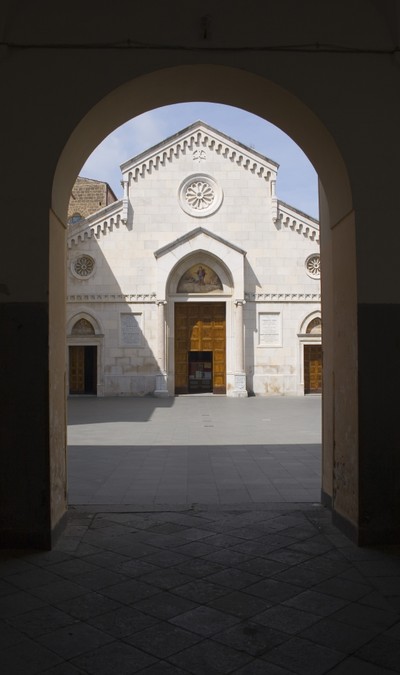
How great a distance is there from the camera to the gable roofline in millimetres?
28859

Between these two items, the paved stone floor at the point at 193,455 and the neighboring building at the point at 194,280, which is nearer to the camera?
the paved stone floor at the point at 193,455

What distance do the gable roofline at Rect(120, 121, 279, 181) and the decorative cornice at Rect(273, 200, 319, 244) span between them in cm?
175

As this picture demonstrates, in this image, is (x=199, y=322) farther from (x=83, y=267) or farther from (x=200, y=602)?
(x=200, y=602)

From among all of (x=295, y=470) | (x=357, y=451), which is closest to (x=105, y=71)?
(x=357, y=451)

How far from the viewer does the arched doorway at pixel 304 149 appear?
5.80 m

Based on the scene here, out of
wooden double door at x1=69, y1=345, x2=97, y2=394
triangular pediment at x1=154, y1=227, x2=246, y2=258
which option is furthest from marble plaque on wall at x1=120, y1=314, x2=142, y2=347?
triangular pediment at x1=154, y1=227, x2=246, y2=258

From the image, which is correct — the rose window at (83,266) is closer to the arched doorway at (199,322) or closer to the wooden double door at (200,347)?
the arched doorway at (199,322)

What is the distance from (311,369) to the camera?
94.4 feet

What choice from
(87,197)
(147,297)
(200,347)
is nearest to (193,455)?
(200,347)

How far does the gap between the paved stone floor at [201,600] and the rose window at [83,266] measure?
A: 23145 mm

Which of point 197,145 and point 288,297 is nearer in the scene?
point 288,297

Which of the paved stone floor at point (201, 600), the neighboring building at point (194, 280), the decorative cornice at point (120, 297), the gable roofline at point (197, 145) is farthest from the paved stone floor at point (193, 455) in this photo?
the gable roofline at point (197, 145)

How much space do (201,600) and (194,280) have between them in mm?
24941

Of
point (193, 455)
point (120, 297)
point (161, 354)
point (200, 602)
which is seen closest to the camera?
point (200, 602)
